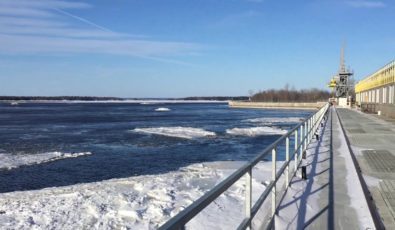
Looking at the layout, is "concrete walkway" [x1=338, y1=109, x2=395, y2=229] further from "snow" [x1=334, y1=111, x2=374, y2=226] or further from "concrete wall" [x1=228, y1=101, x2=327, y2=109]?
"concrete wall" [x1=228, y1=101, x2=327, y2=109]

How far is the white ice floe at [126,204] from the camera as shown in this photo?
27.6 ft

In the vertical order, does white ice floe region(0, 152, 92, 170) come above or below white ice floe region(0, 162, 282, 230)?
below

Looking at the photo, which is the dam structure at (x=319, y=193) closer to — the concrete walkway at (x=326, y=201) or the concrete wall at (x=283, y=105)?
the concrete walkway at (x=326, y=201)

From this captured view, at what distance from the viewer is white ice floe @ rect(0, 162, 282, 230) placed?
8.41 m

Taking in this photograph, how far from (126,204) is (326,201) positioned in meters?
4.63

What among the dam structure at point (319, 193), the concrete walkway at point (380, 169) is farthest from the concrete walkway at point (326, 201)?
the concrete walkway at point (380, 169)

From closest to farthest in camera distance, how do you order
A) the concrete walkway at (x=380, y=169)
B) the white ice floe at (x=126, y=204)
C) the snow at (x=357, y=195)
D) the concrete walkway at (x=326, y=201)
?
1. the concrete walkway at (x=326, y=201)
2. the snow at (x=357, y=195)
3. the concrete walkway at (x=380, y=169)
4. the white ice floe at (x=126, y=204)

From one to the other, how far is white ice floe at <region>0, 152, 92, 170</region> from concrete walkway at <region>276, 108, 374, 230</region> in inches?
484

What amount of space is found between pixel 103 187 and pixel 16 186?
12.8 feet

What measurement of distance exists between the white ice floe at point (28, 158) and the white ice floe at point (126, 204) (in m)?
6.52

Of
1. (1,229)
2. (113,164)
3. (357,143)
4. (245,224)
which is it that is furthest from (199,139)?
(245,224)

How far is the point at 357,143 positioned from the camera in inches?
611

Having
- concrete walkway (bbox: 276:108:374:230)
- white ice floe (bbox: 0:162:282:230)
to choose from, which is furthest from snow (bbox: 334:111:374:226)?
white ice floe (bbox: 0:162:282:230)

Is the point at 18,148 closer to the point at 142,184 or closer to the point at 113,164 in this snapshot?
the point at 113,164
